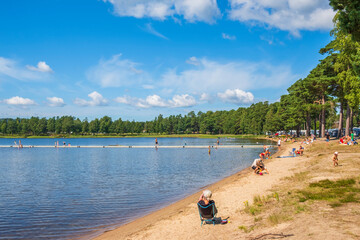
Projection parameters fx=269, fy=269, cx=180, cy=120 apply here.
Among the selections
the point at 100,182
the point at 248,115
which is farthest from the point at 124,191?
the point at 248,115

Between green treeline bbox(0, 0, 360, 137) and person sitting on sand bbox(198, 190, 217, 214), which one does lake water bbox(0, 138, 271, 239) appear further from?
green treeline bbox(0, 0, 360, 137)

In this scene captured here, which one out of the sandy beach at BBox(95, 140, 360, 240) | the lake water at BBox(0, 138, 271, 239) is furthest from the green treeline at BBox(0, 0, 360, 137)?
the lake water at BBox(0, 138, 271, 239)

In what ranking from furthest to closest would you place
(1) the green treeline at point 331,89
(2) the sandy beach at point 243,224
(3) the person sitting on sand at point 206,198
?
(1) the green treeline at point 331,89 < (3) the person sitting on sand at point 206,198 < (2) the sandy beach at point 243,224

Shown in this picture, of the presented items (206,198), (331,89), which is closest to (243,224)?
(206,198)

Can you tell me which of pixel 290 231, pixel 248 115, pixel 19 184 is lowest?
pixel 19 184

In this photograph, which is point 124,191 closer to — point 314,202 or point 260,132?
point 314,202

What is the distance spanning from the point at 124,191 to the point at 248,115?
463ft

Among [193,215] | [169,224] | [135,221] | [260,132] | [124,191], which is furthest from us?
[260,132]

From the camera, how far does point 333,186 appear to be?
1495cm

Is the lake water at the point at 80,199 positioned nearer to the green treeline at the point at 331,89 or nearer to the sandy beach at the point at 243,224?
the sandy beach at the point at 243,224

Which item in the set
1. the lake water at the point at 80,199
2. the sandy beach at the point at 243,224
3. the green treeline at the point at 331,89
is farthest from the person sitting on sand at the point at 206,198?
the green treeline at the point at 331,89

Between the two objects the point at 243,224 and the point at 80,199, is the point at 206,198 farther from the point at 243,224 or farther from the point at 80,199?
the point at 80,199

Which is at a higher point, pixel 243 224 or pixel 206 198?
pixel 206 198

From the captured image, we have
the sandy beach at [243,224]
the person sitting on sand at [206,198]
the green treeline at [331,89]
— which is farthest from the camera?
the green treeline at [331,89]
